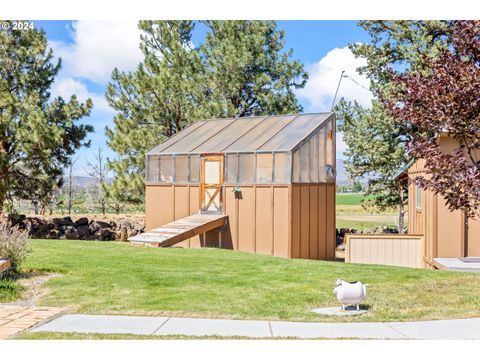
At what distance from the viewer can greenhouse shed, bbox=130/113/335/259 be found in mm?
14836

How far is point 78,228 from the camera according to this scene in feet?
71.5

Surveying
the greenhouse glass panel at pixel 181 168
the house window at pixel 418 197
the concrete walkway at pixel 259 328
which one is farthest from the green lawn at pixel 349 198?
the concrete walkway at pixel 259 328

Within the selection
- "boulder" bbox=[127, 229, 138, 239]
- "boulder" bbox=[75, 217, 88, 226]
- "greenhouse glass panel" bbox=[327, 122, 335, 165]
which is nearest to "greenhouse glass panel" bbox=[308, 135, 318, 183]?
"greenhouse glass panel" bbox=[327, 122, 335, 165]

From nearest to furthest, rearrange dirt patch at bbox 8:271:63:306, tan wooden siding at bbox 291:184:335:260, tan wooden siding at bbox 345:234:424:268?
dirt patch at bbox 8:271:63:306 → tan wooden siding at bbox 345:234:424:268 → tan wooden siding at bbox 291:184:335:260

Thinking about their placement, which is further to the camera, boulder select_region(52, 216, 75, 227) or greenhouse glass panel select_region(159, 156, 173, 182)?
boulder select_region(52, 216, 75, 227)

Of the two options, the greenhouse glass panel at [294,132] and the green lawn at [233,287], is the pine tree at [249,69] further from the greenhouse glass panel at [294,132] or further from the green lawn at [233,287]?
the green lawn at [233,287]

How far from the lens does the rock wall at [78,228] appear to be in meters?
21.4

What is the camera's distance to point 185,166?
17109 mm

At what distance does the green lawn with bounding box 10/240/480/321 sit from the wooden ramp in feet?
7.19

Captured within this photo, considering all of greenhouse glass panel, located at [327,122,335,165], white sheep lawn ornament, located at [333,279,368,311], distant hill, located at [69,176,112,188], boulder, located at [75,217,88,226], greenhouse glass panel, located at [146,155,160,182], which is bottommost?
boulder, located at [75,217,88,226]

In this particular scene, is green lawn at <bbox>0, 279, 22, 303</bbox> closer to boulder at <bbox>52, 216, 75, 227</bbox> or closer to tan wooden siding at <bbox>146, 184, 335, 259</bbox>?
tan wooden siding at <bbox>146, 184, 335, 259</bbox>

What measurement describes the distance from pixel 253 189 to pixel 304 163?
1.52 m

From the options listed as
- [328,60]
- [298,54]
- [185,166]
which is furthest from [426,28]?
[185,166]

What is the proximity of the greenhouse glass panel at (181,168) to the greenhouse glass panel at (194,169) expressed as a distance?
0.70ft
